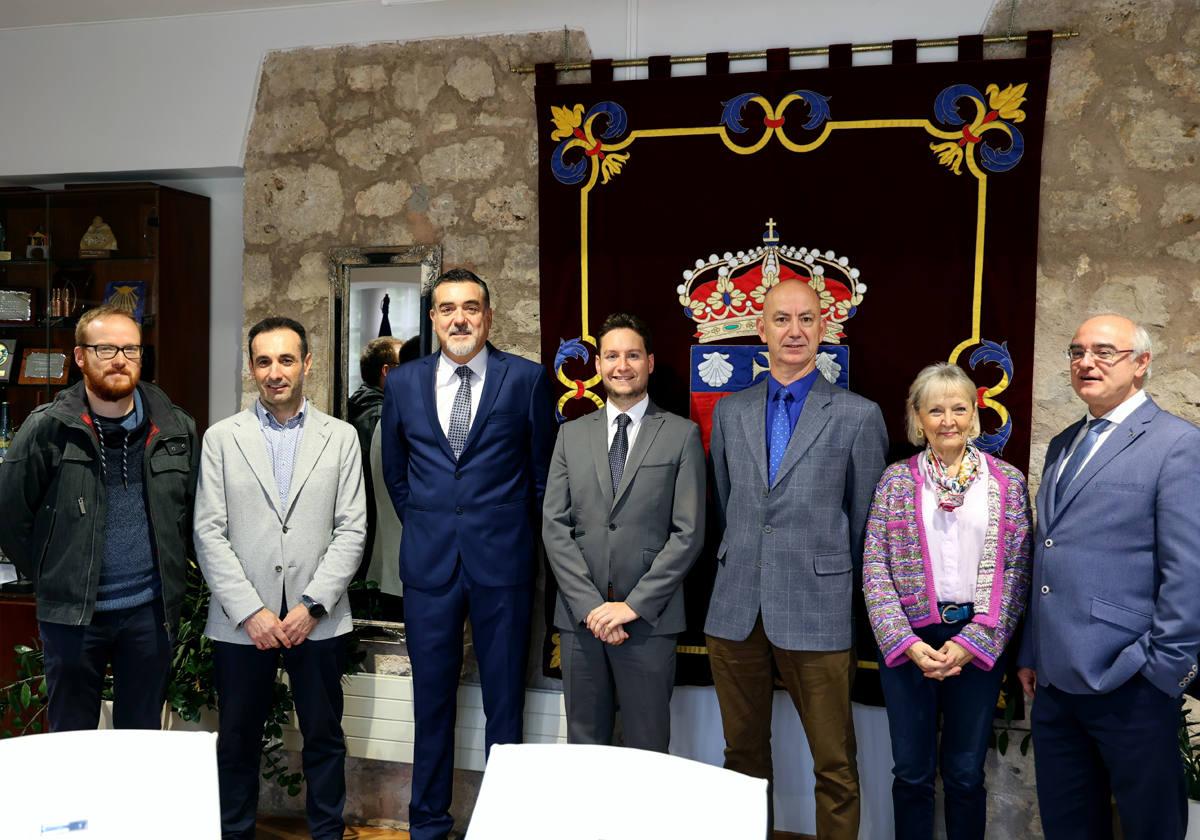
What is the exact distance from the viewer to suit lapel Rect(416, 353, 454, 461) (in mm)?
3016

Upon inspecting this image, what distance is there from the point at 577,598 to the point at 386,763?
1298mm

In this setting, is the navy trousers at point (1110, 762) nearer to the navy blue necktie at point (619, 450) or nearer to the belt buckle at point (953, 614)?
the belt buckle at point (953, 614)

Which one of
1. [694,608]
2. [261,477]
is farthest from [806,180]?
[261,477]

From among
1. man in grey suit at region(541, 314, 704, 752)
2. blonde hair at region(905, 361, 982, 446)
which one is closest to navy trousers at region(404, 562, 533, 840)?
man in grey suit at region(541, 314, 704, 752)

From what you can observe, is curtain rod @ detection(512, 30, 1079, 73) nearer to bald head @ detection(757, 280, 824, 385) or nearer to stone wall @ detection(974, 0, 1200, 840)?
stone wall @ detection(974, 0, 1200, 840)

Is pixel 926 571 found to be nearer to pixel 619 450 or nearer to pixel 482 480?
pixel 619 450

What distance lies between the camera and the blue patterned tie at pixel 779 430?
281 centimetres

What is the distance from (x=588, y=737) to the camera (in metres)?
2.92

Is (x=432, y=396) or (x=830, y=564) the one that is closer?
(x=830, y=564)

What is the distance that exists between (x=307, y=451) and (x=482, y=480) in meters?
0.55

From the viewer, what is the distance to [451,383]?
310 cm

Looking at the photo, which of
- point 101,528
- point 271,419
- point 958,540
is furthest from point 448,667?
point 958,540

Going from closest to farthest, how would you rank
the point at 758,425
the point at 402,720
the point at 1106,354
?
the point at 1106,354
the point at 758,425
the point at 402,720

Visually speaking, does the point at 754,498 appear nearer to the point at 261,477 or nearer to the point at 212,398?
the point at 261,477
